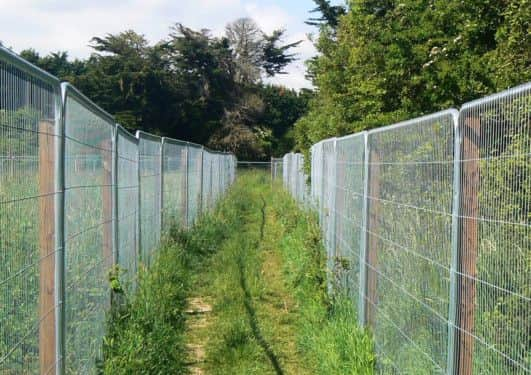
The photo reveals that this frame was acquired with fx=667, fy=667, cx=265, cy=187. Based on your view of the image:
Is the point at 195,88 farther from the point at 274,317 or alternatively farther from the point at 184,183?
the point at 274,317

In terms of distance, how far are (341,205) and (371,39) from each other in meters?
4.39

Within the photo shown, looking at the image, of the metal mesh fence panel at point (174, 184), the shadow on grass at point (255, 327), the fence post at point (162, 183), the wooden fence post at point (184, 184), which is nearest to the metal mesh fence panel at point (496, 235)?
the shadow on grass at point (255, 327)

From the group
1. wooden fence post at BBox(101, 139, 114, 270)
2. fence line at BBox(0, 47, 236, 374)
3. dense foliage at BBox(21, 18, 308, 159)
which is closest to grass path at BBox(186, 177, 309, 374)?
fence line at BBox(0, 47, 236, 374)

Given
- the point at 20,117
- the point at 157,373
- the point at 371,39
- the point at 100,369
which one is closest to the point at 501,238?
the point at 20,117

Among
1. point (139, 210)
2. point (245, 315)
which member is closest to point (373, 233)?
point (245, 315)

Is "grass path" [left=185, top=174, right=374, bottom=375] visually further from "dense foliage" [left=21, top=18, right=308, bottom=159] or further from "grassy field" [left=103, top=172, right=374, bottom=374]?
"dense foliage" [left=21, top=18, right=308, bottom=159]

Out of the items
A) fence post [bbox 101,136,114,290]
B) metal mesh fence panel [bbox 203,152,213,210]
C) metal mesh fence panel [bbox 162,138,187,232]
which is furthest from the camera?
metal mesh fence panel [bbox 203,152,213,210]

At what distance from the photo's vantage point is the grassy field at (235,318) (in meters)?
5.61

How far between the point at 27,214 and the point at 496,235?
202cm

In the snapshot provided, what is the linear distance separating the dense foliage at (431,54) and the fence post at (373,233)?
231 cm

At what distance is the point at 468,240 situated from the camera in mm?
3070

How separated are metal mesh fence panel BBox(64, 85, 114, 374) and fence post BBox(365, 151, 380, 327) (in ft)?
6.95

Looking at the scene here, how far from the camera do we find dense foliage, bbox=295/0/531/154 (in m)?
6.95

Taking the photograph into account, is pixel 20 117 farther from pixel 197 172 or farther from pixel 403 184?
pixel 197 172
